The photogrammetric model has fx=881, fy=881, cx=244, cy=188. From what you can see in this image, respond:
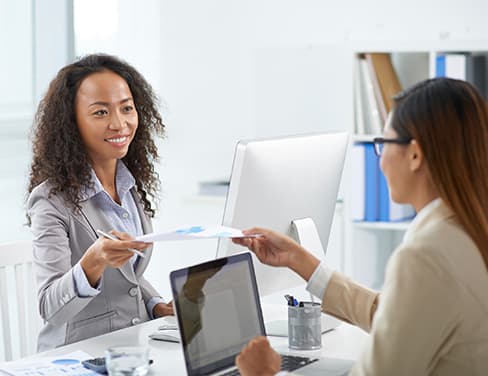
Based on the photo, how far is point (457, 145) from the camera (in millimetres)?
1499

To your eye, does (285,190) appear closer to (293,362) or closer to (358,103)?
(293,362)

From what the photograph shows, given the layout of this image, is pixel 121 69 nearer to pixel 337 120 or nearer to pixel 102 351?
pixel 102 351

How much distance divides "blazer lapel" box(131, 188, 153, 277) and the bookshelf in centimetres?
138

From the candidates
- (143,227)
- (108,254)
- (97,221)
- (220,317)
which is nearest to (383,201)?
(143,227)

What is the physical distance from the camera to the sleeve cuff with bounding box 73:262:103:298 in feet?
6.85

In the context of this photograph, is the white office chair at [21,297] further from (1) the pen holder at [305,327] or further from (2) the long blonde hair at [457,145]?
(2) the long blonde hair at [457,145]

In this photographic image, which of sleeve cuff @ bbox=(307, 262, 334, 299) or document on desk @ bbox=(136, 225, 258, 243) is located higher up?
document on desk @ bbox=(136, 225, 258, 243)

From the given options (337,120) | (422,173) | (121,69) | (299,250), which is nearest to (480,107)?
(422,173)

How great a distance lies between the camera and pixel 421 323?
1432 millimetres

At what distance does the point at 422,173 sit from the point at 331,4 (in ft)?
8.85

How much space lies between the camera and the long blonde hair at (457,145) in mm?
1495

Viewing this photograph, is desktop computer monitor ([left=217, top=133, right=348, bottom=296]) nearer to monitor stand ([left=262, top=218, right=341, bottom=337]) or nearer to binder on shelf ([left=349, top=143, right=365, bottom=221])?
monitor stand ([left=262, top=218, right=341, bottom=337])

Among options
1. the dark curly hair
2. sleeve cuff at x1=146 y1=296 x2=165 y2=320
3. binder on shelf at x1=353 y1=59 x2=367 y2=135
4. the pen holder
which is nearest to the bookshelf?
binder on shelf at x1=353 y1=59 x2=367 y2=135

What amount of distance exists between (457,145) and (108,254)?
857 millimetres
